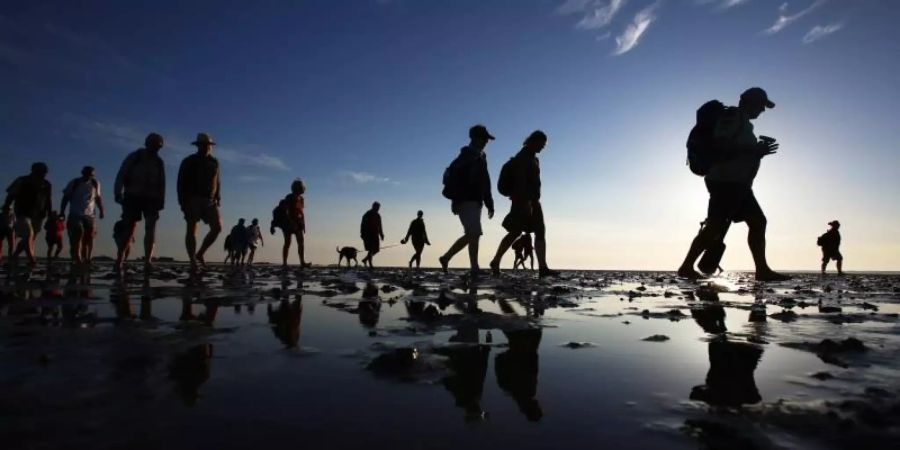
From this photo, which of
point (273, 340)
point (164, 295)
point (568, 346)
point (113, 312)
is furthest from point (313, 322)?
point (164, 295)

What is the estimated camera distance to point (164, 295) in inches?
160

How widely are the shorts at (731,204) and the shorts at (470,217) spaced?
355 cm

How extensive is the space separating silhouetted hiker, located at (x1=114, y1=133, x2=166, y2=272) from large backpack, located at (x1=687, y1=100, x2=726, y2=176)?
28.6ft

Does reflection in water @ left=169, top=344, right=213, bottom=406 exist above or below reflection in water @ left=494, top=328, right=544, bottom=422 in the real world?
above

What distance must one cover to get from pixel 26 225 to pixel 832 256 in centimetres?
2736

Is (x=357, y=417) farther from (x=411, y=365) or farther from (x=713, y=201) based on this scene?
(x=713, y=201)

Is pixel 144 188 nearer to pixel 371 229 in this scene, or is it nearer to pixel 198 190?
pixel 198 190

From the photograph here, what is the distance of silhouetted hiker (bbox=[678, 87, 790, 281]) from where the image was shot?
6.92 m

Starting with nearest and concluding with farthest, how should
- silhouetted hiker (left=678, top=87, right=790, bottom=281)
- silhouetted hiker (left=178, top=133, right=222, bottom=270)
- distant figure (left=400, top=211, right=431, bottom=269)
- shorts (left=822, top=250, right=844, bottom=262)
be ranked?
silhouetted hiker (left=678, top=87, right=790, bottom=281) < silhouetted hiker (left=178, top=133, right=222, bottom=270) < distant figure (left=400, top=211, right=431, bottom=269) < shorts (left=822, top=250, right=844, bottom=262)

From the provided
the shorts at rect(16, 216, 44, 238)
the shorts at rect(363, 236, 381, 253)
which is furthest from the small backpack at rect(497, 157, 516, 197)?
the shorts at rect(16, 216, 44, 238)

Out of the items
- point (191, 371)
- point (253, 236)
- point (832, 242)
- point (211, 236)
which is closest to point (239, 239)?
point (253, 236)

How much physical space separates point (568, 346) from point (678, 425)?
1.06 metres

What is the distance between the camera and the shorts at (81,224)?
414 inches

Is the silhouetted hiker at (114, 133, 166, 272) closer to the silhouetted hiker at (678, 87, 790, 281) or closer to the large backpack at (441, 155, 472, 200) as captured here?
the large backpack at (441, 155, 472, 200)
